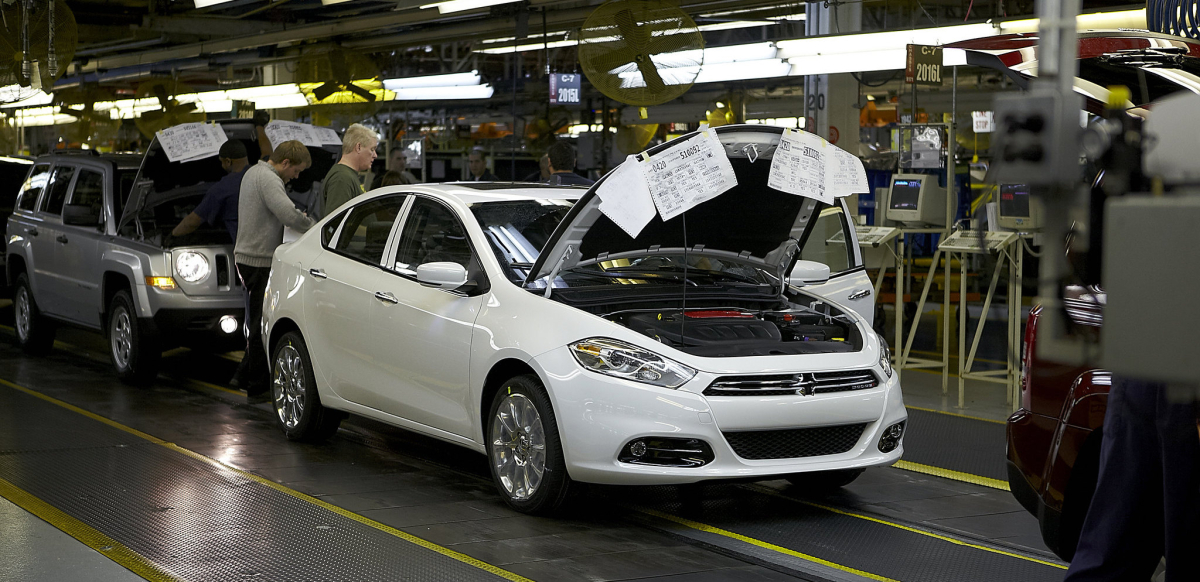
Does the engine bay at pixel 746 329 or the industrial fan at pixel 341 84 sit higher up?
the industrial fan at pixel 341 84

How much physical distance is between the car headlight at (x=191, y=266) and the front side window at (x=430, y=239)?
3.23 meters

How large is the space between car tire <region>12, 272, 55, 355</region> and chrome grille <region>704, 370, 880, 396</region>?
25.3ft

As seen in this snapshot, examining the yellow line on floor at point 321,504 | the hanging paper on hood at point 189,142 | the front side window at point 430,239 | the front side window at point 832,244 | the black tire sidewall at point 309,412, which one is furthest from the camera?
the hanging paper on hood at point 189,142

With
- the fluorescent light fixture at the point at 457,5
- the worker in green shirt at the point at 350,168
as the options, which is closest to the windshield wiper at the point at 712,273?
the worker in green shirt at the point at 350,168

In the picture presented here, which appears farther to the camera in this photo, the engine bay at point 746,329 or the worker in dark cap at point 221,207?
the worker in dark cap at point 221,207

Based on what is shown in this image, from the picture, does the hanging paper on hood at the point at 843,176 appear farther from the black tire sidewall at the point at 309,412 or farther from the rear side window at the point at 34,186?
the rear side window at the point at 34,186

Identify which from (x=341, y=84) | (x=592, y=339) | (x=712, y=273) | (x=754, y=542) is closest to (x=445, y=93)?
(x=341, y=84)

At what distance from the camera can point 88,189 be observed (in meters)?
10.1

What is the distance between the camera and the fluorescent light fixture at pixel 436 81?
1905 cm

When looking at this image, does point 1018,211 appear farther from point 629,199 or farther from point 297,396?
point 297,396

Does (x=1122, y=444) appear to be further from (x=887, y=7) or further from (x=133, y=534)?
(x=887, y=7)

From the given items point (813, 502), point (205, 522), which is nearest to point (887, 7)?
point (813, 502)

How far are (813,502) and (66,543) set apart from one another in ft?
10.9

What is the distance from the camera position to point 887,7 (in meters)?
11.6
